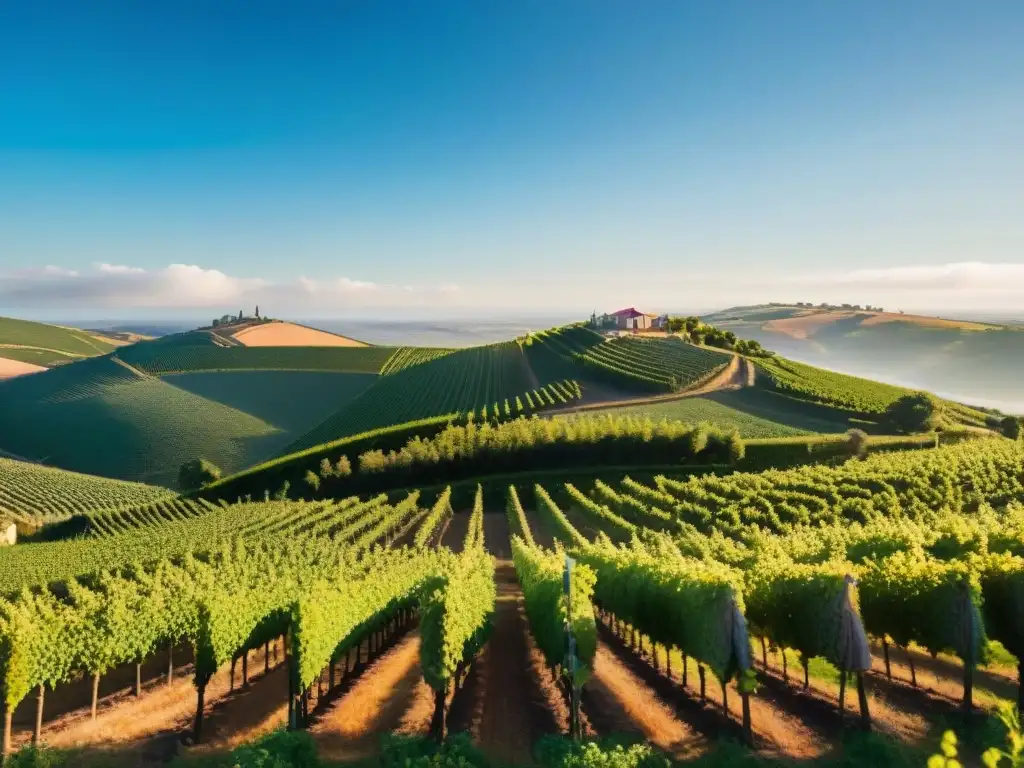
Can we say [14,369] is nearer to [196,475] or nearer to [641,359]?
[196,475]

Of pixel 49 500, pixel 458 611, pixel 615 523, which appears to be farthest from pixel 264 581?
pixel 49 500

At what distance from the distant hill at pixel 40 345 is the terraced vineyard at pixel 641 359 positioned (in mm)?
126293

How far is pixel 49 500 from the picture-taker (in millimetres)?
55719

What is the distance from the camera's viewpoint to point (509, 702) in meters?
17.9

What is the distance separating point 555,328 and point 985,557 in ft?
348

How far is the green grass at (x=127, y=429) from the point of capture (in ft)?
265

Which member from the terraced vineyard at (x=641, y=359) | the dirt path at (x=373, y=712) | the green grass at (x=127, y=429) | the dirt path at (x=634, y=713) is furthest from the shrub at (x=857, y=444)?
the green grass at (x=127, y=429)

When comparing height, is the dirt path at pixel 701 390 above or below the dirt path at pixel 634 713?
above

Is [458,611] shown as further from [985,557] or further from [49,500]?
[49,500]

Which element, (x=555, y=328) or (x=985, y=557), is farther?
(x=555, y=328)

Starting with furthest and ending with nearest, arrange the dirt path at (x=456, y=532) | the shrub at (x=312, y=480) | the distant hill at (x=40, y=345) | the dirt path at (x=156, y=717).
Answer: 1. the distant hill at (x=40, y=345)
2. the shrub at (x=312, y=480)
3. the dirt path at (x=456, y=532)
4. the dirt path at (x=156, y=717)

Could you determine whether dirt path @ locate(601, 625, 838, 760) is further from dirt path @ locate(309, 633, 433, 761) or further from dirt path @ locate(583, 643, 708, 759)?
dirt path @ locate(309, 633, 433, 761)

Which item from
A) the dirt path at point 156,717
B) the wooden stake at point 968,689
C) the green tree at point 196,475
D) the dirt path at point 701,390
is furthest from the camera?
the dirt path at point 701,390

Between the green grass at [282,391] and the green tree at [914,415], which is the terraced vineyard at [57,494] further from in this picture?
the green tree at [914,415]
